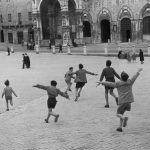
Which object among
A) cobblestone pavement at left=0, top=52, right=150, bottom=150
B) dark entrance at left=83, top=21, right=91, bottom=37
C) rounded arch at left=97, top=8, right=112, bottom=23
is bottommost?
cobblestone pavement at left=0, top=52, right=150, bottom=150

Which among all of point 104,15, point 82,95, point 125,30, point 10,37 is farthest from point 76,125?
point 10,37

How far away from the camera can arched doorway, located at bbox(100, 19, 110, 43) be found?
2014 inches

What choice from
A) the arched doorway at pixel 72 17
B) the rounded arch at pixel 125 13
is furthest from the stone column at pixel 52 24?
the rounded arch at pixel 125 13

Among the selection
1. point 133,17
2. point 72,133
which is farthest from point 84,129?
point 133,17

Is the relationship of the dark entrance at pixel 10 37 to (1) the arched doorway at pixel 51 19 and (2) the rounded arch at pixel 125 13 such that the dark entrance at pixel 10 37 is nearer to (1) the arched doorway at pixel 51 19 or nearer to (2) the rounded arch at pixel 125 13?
(1) the arched doorway at pixel 51 19

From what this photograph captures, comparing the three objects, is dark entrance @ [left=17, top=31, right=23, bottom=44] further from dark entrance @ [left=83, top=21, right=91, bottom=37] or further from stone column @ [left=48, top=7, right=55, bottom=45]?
dark entrance @ [left=83, top=21, right=91, bottom=37]

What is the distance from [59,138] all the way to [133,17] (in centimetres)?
3845

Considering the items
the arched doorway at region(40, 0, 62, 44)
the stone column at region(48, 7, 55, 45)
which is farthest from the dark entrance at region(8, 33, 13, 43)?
the stone column at region(48, 7, 55, 45)

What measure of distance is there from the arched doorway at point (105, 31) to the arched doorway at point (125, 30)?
8.35 ft

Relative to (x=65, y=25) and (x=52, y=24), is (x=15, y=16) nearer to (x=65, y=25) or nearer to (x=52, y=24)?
(x=52, y=24)

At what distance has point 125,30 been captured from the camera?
1932 inches

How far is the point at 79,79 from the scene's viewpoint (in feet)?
50.9

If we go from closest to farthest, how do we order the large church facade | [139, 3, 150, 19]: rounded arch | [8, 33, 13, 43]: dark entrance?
[139, 3, 150, 19]: rounded arch < the large church facade < [8, 33, 13, 43]: dark entrance

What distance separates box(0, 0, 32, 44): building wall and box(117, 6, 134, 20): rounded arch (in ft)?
54.6
